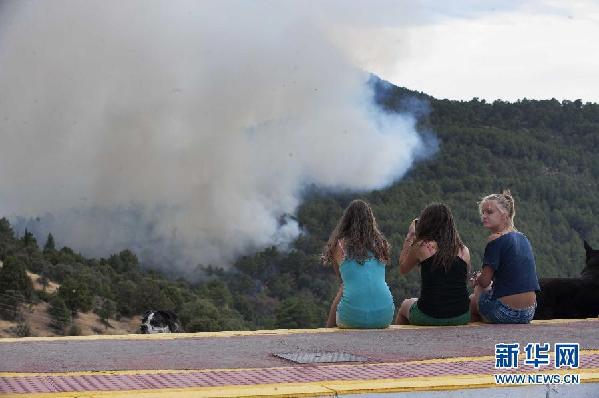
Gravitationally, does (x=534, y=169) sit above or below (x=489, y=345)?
above

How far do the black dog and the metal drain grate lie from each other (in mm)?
4177

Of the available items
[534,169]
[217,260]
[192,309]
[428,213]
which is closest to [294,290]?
[217,260]

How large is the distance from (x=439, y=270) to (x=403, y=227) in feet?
272

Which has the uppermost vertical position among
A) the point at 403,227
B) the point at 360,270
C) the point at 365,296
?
the point at 403,227

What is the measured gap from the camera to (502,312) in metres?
10.7

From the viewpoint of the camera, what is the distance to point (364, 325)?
33.8 ft

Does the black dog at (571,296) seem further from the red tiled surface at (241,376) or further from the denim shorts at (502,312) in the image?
the red tiled surface at (241,376)

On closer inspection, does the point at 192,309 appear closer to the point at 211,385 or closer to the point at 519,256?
the point at 519,256

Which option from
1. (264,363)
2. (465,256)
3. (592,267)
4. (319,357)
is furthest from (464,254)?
(264,363)

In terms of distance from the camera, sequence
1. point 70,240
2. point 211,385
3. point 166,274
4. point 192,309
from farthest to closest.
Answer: point 70,240, point 166,274, point 192,309, point 211,385

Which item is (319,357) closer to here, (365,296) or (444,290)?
(365,296)

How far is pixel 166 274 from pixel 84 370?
88569 mm

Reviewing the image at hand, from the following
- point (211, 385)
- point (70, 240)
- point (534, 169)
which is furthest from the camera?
point (534, 169)

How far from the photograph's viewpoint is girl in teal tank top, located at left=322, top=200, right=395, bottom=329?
10328 mm
